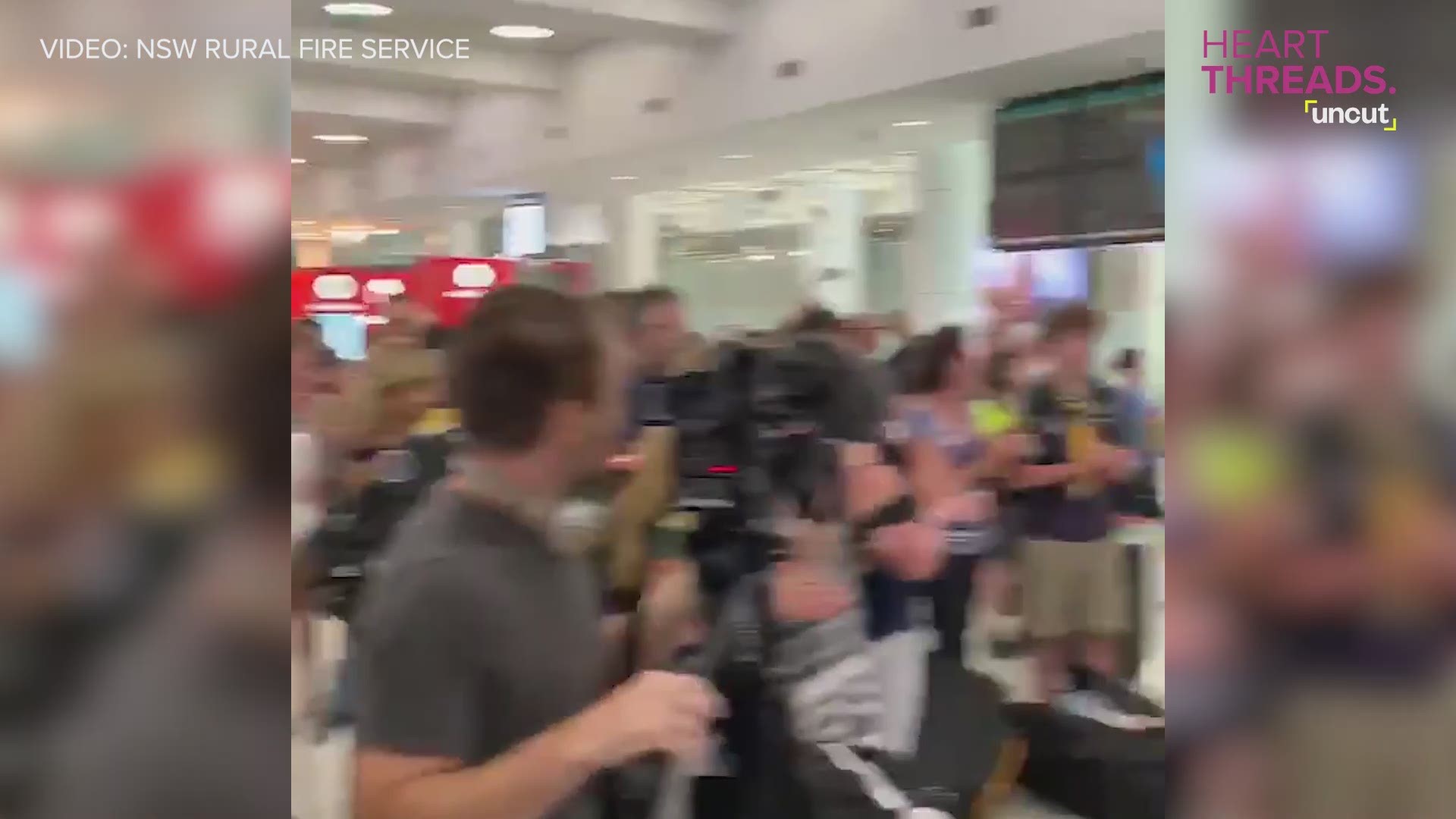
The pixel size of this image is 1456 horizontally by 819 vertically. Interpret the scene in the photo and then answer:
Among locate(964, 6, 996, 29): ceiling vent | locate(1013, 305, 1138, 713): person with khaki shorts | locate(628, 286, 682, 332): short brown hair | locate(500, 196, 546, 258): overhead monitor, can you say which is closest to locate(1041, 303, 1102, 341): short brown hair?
locate(1013, 305, 1138, 713): person with khaki shorts

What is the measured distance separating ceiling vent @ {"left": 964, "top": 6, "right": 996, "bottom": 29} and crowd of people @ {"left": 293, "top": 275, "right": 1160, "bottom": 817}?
0.72m

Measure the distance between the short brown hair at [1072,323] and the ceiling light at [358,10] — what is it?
67.5 inches

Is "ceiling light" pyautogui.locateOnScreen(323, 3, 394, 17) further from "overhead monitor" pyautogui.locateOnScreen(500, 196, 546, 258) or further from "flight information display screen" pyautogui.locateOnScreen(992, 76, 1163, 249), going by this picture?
"flight information display screen" pyautogui.locateOnScreen(992, 76, 1163, 249)

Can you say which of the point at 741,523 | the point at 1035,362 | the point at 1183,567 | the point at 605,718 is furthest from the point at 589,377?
the point at 1035,362

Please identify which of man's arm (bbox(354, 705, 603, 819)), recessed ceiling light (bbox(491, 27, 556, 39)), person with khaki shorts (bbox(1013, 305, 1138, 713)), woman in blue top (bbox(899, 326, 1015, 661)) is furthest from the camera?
person with khaki shorts (bbox(1013, 305, 1138, 713))

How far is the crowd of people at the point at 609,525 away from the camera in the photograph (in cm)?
98

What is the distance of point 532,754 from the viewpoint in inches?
38.9

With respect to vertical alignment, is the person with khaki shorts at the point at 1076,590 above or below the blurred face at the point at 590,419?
below

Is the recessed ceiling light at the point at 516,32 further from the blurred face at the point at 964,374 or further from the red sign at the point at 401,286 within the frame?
the blurred face at the point at 964,374

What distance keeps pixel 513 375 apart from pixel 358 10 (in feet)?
2.54

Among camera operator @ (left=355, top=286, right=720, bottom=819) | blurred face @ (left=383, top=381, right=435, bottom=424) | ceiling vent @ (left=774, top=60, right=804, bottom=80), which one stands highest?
ceiling vent @ (left=774, top=60, right=804, bottom=80)

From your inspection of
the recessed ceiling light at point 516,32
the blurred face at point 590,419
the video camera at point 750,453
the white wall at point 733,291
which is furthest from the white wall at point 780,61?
the blurred face at point 590,419

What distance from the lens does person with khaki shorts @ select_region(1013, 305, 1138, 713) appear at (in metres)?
2.76

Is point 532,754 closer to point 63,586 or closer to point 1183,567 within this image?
point 63,586
